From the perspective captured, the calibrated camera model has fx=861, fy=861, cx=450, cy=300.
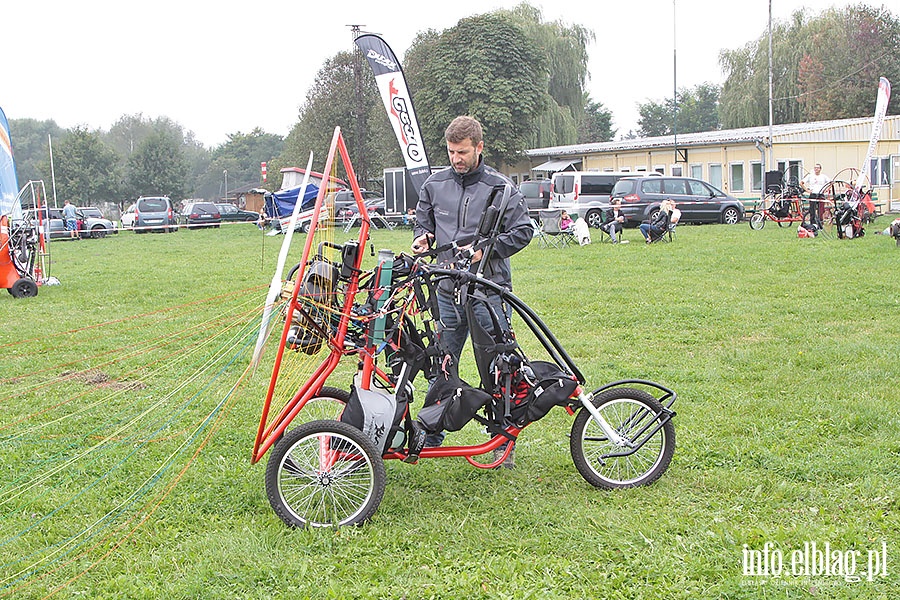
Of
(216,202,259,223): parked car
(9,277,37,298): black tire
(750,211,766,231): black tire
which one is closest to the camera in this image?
(9,277,37,298): black tire

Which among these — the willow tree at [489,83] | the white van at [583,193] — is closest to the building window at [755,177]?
the white van at [583,193]

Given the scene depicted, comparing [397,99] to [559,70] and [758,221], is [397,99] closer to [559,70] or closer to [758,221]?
[758,221]

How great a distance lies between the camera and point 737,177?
116 ft

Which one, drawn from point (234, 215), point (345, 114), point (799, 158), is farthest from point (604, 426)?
point (345, 114)

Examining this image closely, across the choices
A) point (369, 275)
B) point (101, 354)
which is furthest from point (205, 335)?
point (369, 275)

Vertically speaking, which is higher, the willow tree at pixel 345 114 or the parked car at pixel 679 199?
the willow tree at pixel 345 114

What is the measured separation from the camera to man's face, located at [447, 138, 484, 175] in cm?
444

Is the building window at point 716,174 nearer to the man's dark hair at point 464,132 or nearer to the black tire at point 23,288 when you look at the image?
the black tire at point 23,288

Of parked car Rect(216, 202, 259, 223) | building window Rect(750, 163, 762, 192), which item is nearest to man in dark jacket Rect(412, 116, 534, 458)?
building window Rect(750, 163, 762, 192)

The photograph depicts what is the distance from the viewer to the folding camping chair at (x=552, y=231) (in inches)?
768

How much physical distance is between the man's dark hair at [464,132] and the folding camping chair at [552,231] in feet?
49.0

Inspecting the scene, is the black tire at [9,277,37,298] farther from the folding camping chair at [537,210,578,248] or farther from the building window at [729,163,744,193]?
the building window at [729,163,744,193]

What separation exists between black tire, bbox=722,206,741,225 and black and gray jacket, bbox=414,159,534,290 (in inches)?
891

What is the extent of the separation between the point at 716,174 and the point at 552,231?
1925 cm
